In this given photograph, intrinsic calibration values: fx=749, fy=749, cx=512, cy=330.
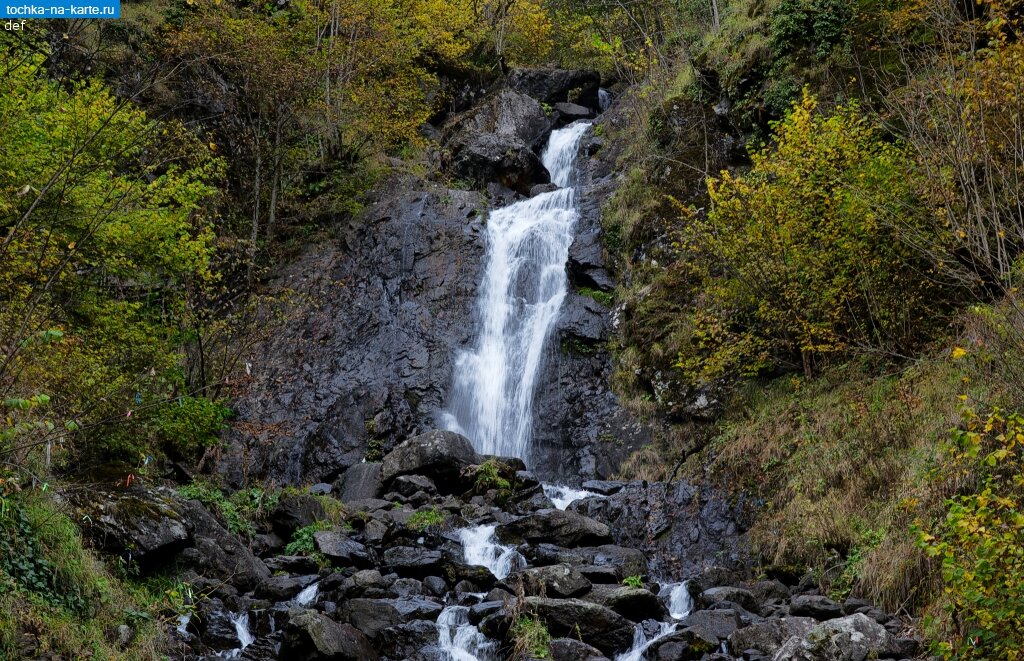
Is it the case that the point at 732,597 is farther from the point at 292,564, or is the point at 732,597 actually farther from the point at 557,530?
the point at 292,564

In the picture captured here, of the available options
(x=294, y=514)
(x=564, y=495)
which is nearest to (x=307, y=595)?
(x=294, y=514)

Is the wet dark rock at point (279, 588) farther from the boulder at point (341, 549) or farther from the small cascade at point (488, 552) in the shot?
the small cascade at point (488, 552)

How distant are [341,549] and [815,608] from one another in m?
6.31

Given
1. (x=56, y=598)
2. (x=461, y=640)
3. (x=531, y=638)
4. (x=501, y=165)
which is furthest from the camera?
(x=501, y=165)

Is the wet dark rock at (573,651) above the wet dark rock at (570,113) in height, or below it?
below

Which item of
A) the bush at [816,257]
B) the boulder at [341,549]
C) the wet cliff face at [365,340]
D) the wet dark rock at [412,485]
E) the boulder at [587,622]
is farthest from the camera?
the wet cliff face at [365,340]

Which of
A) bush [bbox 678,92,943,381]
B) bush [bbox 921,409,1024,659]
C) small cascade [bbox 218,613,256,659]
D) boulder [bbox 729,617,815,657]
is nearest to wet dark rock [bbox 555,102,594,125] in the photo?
bush [bbox 678,92,943,381]

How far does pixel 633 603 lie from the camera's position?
8.77m

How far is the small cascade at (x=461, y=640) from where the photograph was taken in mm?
8336

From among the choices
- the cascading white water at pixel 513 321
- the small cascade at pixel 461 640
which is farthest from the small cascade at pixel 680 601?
the cascading white water at pixel 513 321

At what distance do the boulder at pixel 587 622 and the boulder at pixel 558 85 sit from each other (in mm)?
22480

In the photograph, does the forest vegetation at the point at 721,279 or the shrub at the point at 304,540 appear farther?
the shrub at the point at 304,540

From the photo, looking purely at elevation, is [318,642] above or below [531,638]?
above

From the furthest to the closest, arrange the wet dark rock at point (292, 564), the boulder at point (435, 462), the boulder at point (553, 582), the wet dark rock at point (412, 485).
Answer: the boulder at point (435, 462)
the wet dark rock at point (412, 485)
the wet dark rock at point (292, 564)
the boulder at point (553, 582)
